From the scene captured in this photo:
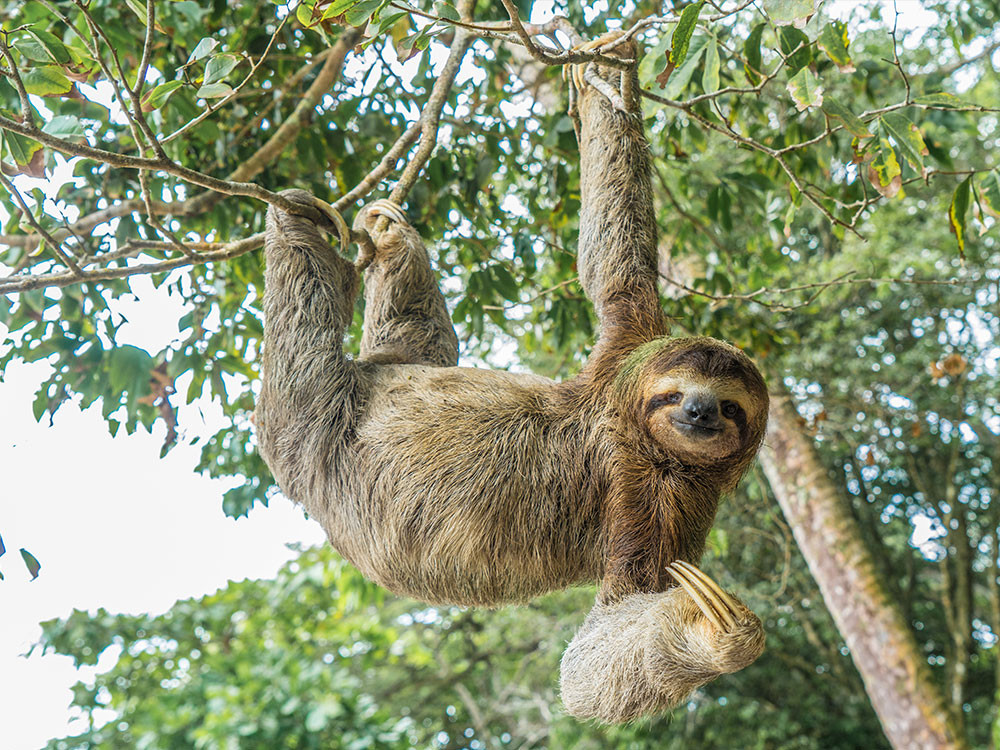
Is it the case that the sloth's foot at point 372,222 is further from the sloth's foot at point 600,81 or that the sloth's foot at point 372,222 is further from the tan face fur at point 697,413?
the tan face fur at point 697,413

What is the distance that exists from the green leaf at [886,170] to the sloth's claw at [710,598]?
2040 mm

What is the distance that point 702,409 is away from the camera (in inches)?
138

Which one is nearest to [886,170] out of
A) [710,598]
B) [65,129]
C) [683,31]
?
[683,31]

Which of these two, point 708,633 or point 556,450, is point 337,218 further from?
point 708,633

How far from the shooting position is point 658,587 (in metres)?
3.57

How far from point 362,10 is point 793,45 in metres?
2.08

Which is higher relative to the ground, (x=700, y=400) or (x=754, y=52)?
(x=754, y=52)

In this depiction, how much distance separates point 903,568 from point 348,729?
1238 cm

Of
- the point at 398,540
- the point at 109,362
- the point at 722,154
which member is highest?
the point at 722,154

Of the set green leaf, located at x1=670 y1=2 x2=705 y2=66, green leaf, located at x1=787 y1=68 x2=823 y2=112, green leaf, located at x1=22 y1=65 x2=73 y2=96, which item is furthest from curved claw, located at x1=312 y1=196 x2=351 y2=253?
green leaf, located at x1=787 y1=68 x2=823 y2=112

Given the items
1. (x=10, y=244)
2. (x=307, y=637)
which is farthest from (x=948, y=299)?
(x=10, y=244)

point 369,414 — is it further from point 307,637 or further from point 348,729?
point 307,637

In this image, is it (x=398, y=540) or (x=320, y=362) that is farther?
(x=320, y=362)

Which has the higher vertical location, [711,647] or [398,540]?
[398,540]
